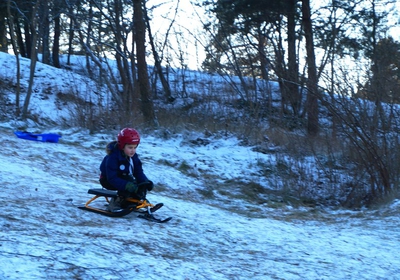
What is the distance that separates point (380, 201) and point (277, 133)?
427 centimetres

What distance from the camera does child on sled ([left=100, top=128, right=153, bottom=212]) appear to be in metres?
5.68

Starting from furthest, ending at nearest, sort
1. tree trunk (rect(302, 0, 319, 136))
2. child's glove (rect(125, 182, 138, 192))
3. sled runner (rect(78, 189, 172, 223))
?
tree trunk (rect(302, 0, 319, 136)) → sled runner (rect(78, 189, 172, 223)) → child's glove (rect(125, 182, 138, 192))

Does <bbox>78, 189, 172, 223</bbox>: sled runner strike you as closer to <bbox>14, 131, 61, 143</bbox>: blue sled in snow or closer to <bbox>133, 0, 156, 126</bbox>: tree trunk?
<bbox>14, 131, 61, 143</bbox>: blue sled in snow

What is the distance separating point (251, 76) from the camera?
19594 millimetres

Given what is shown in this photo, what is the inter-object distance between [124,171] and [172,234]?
101 cm

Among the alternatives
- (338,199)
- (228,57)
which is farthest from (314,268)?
(228,57)

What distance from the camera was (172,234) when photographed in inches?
211

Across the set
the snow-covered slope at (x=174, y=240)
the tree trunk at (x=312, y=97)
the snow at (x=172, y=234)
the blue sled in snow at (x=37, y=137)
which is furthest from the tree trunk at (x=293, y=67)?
the blue sled in snow at (x=37, y=137)

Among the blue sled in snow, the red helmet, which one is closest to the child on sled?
the red helmet

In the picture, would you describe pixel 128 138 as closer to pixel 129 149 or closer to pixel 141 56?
pixel 129 149

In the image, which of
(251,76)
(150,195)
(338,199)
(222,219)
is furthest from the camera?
(251,76)

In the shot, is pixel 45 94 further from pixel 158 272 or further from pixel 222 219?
pixel 158 272

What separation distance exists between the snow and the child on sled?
28cm

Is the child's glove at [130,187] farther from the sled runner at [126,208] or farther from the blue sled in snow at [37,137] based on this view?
the blue sled in snow at [37,137]
